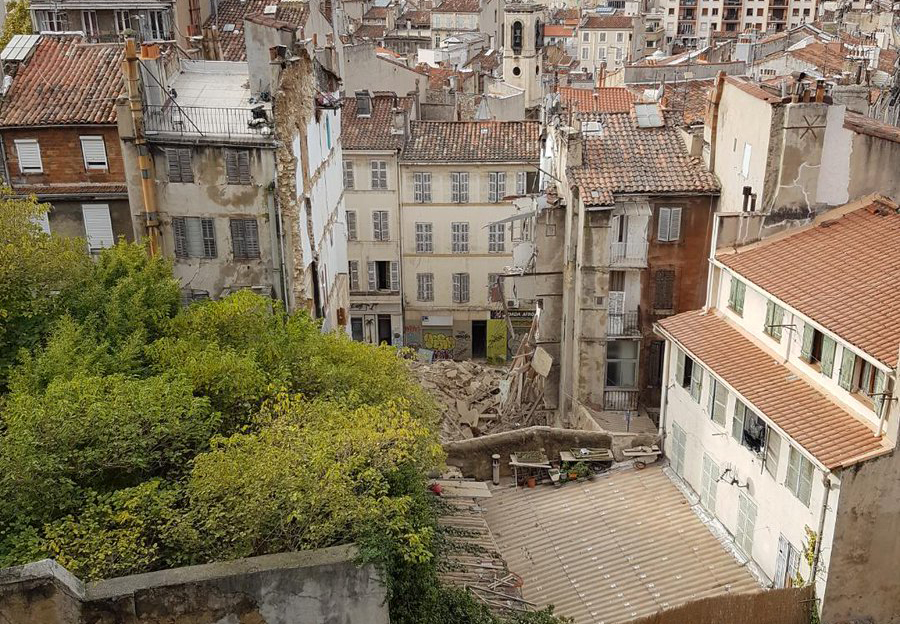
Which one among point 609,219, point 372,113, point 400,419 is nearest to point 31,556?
point 400,419

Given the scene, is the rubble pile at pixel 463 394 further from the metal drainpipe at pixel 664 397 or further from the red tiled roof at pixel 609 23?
the red tiled roof at pixel 609 23

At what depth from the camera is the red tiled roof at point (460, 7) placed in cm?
12369

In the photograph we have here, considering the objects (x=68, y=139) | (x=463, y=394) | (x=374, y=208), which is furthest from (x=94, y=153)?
(x=374, y=208)

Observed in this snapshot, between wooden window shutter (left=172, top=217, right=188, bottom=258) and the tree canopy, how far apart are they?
22.0 ft

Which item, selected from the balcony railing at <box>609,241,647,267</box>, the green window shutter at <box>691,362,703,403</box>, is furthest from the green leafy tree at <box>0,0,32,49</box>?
the green window shutter at <box>691,362,703,403</box>

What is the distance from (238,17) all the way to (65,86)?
62.3 ft

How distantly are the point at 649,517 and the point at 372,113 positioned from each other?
32681 millimetres

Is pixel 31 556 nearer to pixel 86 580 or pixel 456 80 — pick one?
pixel 86 580

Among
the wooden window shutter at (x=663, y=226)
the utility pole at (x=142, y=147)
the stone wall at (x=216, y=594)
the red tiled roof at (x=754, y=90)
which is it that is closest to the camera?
the stone wall at (x=216, y=594)

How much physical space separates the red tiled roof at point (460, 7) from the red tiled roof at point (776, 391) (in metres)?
105

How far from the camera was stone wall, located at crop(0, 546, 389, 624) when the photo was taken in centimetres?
1482

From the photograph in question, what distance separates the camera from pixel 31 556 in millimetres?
15719

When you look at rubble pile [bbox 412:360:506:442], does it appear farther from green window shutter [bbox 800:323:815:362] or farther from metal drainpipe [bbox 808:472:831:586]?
metal drainpipe [bbox 808:472:831:586]

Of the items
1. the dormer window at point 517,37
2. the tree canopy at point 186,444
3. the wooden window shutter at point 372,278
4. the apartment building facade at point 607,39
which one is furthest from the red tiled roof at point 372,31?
the tree canopy at point 186,444
